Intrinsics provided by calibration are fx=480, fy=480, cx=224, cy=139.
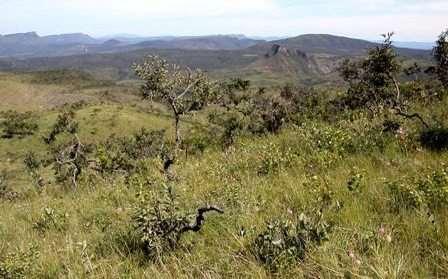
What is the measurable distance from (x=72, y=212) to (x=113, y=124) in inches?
3846

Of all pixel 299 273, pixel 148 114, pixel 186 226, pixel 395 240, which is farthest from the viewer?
pixel 148 114

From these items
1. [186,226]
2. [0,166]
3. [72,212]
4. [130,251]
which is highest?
[186,226]

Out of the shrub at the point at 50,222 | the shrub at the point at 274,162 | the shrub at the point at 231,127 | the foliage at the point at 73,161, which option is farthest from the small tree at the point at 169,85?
the shrub at the point at 50,222

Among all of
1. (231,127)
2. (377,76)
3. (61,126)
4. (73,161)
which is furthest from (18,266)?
(61,126)

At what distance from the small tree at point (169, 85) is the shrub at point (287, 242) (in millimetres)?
14604

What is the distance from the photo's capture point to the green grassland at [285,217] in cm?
344

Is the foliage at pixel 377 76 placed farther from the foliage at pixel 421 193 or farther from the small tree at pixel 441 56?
the foliage at pixel 421 193

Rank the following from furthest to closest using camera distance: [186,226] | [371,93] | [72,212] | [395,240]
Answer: [371,93]
[72,212]
[186,226]
[395,240]

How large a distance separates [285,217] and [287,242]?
84 centimetres

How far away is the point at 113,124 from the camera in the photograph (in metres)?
103

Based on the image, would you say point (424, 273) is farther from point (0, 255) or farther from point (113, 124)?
point (113, 124)

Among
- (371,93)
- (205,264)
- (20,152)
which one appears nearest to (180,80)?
(371,93)

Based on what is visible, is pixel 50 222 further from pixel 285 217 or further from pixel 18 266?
pixel 285 217

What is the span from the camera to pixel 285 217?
450cm
